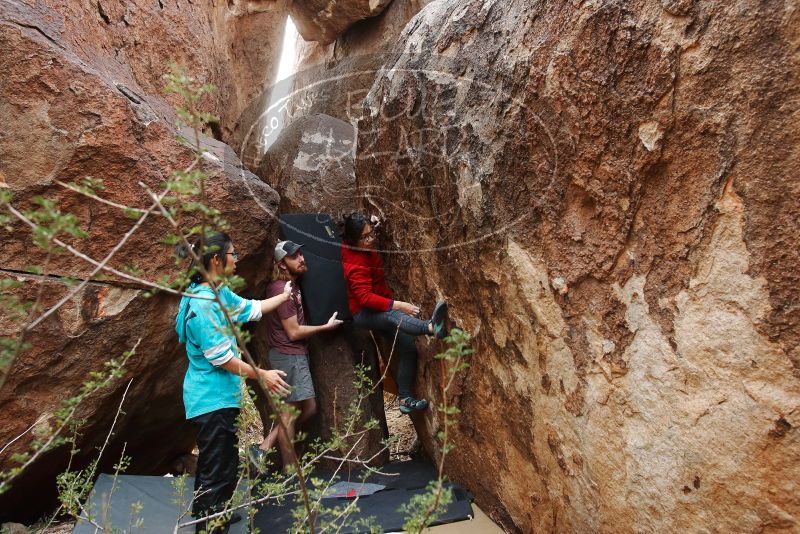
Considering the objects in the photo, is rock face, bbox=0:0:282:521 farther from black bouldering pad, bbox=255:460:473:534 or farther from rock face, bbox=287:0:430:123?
rock face, bbox=287:0:430:123

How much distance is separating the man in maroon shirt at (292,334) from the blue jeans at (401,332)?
→ 0.98 ft

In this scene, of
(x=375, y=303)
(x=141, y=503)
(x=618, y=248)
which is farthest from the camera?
(x=375, y=303)

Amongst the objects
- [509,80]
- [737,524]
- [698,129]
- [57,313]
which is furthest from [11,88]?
[737,524]

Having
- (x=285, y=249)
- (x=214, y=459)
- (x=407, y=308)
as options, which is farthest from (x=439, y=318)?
(x=214, y=459)

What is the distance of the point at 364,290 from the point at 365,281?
64 mm

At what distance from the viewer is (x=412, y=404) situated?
4078mm

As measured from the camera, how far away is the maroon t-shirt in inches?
162

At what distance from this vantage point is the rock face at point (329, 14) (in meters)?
7.30

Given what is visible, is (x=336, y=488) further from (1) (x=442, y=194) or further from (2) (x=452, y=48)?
(2) (x=452, y=48)

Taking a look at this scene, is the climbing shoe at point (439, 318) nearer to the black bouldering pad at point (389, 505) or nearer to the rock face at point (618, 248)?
the rock face at point (618, 248)

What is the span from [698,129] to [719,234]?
348 mm

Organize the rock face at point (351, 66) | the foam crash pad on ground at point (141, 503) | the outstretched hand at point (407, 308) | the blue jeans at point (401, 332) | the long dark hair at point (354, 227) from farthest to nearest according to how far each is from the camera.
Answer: the rock face at point (351, 66), the long dark hair at point (354, 227), the outstretched hand at point (407, 308), the blue jeans at point (401, 332), the foam crash pad on ground at point (141, 503)

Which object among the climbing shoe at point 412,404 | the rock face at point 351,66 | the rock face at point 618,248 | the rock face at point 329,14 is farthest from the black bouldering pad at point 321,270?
the rock face at point 329,14

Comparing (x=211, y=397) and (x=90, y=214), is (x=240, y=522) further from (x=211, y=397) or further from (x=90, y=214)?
(x=90, y=214)
